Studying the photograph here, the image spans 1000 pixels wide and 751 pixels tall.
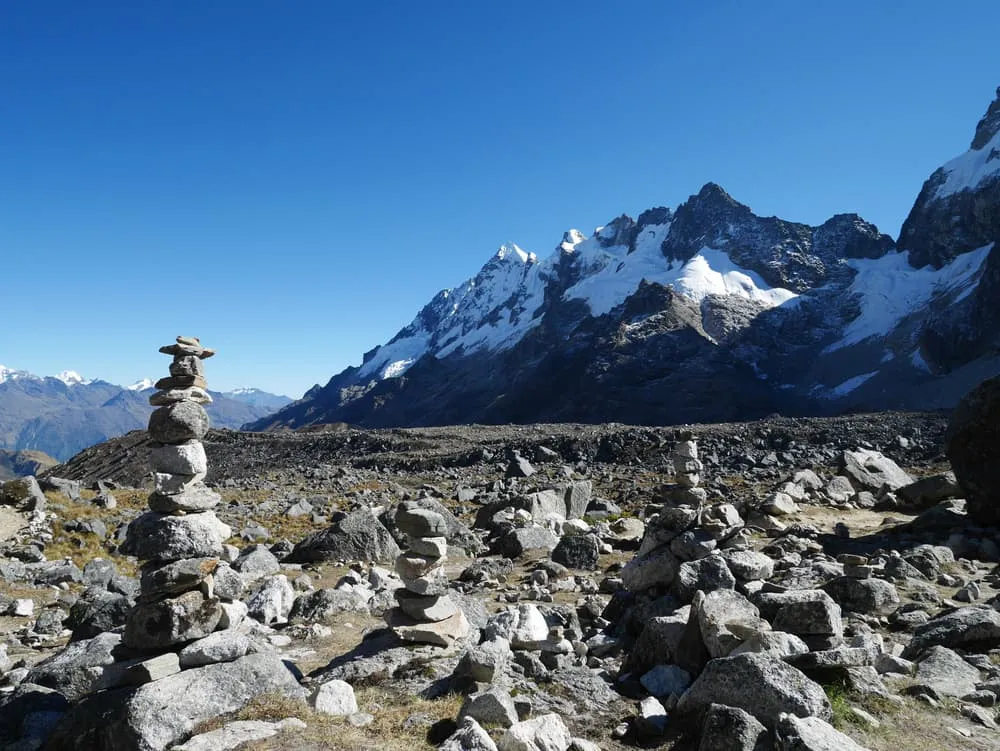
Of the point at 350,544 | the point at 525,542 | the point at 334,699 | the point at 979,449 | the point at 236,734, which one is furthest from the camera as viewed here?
the point at 525,542

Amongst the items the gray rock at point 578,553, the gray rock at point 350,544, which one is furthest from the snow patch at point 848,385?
the gray rock at point 350,544

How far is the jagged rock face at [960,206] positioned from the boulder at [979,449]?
13312 cm

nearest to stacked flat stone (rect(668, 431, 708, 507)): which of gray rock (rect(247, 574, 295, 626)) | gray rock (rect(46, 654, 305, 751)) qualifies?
gray rock (rect(247, 574, 295, 626))

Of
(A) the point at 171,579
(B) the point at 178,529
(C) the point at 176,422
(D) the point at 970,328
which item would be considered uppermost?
(D) the point at 970,328

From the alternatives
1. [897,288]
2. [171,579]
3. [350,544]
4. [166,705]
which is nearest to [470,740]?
[166,705]

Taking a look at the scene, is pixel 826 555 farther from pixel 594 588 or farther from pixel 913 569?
pixel 594 588

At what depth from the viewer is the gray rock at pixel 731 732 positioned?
18.0ft

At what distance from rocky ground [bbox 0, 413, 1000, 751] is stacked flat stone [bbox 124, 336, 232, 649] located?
21 centimetres

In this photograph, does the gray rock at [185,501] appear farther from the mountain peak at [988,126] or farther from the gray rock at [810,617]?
the mountain peak at [988,126]

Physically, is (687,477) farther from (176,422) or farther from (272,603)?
(176,422)

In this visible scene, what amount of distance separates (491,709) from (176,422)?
6.02 metres

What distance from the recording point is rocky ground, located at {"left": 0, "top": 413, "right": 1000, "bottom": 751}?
659cm

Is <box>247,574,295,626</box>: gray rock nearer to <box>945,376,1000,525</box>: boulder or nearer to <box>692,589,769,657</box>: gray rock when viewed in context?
<box>692,589,769,657</box>: gray rock

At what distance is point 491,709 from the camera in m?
6.78
